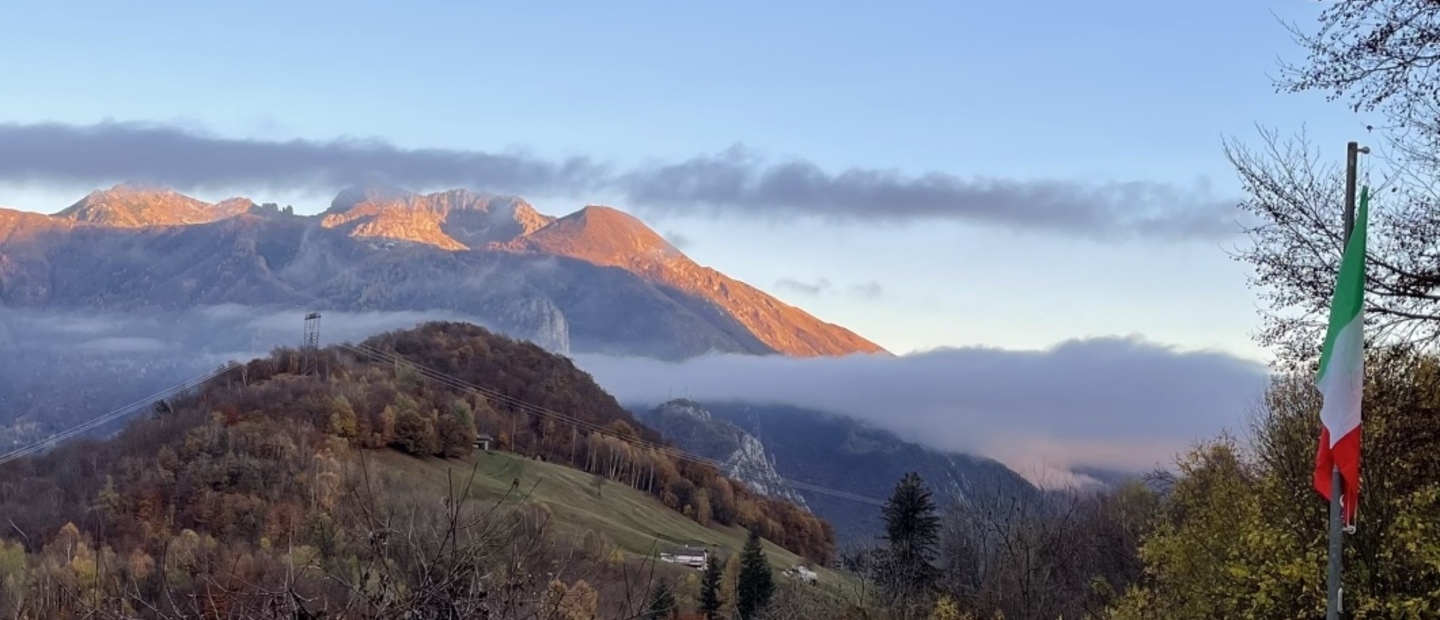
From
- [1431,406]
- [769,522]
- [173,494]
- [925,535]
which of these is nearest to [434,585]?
[1431,406]

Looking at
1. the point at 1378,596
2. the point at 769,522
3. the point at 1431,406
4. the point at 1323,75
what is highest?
the point at 1323,75

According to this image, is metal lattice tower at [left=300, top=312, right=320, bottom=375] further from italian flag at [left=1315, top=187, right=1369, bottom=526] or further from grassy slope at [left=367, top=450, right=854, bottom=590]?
italian flag at [left=1315, top=187, right=1369, bottom=526]

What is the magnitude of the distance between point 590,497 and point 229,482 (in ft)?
156

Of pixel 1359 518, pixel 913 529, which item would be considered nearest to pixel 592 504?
pixel 913 529

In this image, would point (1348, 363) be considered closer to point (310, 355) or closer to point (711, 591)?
point (711, 591)

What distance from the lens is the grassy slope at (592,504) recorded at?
136 metres

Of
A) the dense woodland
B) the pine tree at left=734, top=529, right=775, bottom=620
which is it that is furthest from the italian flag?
the pine tree at left=734, top=529, right=775, bottom=620

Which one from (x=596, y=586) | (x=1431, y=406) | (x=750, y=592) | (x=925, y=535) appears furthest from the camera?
(x=750, y=592)

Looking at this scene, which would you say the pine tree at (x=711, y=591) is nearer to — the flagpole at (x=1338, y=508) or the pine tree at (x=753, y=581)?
the pine tree at (x=753, y=581)

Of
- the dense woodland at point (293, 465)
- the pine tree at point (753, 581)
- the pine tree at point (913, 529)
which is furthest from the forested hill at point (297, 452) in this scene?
the pine tree at point (913, 529)

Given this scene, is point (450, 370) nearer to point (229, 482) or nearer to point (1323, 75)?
point (229, 482)

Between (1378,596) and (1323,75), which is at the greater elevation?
(1323,75)

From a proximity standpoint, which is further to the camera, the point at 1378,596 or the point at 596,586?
the point at 1378,596

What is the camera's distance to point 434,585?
716cm
